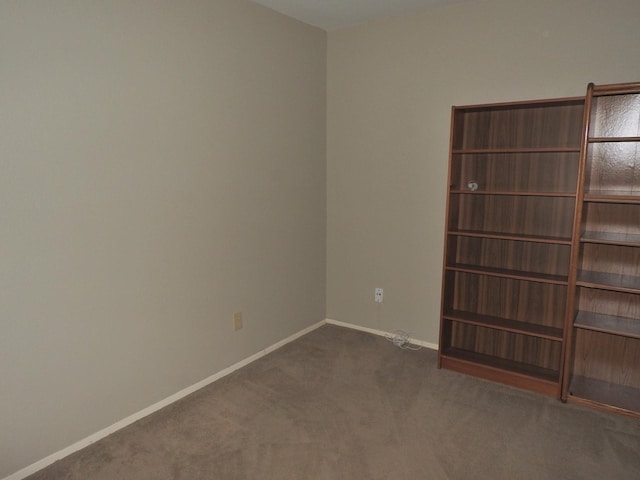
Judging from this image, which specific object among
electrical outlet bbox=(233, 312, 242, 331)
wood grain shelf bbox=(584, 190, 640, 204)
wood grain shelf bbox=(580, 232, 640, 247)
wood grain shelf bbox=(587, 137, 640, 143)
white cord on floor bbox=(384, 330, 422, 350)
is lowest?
white cord on floor bbox=(384, 330, 422, 350)

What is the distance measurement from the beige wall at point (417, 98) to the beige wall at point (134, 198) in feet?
1.61

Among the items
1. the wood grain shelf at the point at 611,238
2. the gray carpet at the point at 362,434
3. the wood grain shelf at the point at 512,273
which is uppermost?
the wood grain shelf at the point at 611,238

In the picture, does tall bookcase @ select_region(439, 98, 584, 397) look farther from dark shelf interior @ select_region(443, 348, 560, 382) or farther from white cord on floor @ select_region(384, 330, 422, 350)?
white cord on floor @ select_region(384, 330, 422, 350)

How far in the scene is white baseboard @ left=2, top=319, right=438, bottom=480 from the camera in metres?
1.99

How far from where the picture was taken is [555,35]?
2.62 metres

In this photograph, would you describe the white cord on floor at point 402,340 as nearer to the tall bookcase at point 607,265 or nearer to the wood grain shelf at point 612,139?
the tall bookcase at point 607,265

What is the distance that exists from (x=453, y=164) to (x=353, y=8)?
4.23 ft

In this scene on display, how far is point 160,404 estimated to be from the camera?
2.51 m

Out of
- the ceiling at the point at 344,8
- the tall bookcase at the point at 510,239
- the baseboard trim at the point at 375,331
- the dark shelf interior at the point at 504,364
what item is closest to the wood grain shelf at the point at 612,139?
the tall bookcase at the point at 510,239

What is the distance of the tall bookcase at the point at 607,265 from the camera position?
241 centimetres

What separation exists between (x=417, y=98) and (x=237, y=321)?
2.06 metres

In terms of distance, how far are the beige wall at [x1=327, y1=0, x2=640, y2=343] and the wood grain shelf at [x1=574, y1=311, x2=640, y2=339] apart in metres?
0.99

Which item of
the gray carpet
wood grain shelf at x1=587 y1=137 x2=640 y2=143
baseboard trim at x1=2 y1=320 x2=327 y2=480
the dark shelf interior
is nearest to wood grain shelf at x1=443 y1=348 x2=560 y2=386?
the dark shelf interior

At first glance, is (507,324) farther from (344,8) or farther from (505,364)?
(344,8)
